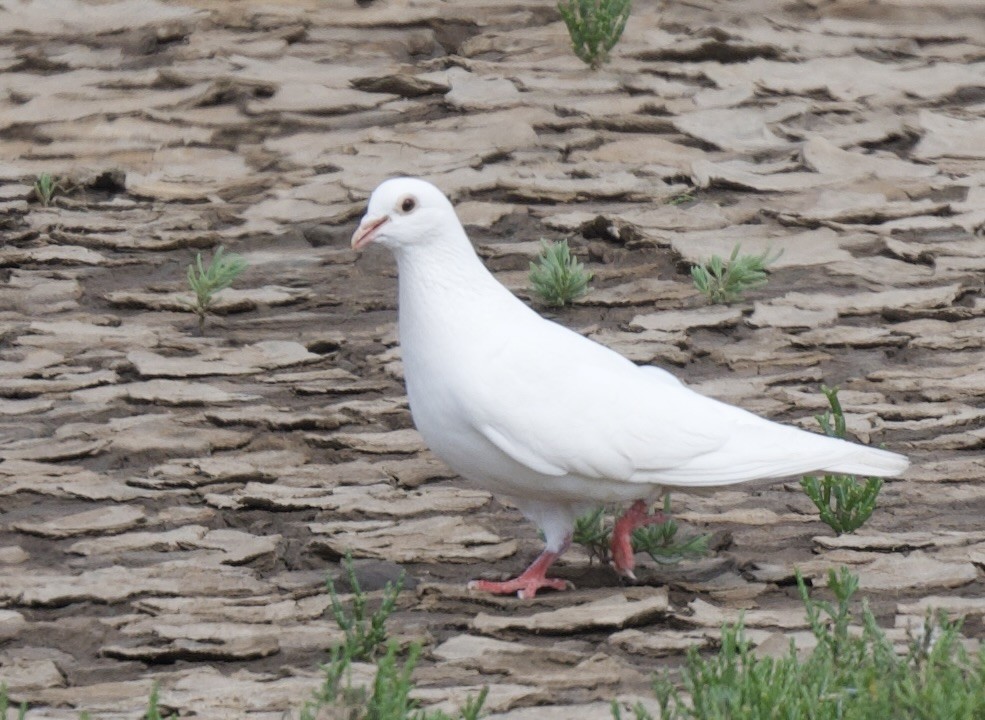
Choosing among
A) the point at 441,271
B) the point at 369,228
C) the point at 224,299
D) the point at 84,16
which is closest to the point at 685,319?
the point at 224,299

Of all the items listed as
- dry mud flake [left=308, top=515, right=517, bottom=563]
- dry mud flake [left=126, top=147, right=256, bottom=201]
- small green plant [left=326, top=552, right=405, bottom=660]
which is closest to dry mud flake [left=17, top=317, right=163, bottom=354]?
dry mud flake [left=126, top=147, right=256, bottom=201]

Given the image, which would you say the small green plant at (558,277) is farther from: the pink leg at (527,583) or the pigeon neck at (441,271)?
the pink leg at (527,583)

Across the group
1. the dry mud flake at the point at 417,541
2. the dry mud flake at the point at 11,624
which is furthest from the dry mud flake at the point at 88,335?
the dry mud flake at the point at 11,624

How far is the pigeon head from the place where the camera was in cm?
450

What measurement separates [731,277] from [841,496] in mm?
1769

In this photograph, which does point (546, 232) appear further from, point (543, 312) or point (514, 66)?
point (514, 66)

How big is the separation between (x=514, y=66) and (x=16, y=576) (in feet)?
14.4

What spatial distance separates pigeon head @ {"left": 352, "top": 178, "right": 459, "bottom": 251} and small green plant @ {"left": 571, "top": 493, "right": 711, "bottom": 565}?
0.94 m

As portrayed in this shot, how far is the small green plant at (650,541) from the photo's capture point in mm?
4695

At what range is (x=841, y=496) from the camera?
16.1 feet

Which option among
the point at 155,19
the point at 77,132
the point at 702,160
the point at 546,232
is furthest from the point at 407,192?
the point at 155,19

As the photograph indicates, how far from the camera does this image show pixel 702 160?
24.6ft

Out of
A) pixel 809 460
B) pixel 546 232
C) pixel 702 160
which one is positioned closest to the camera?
pixel 809 460

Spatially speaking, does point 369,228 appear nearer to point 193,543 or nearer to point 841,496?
point 193,543
